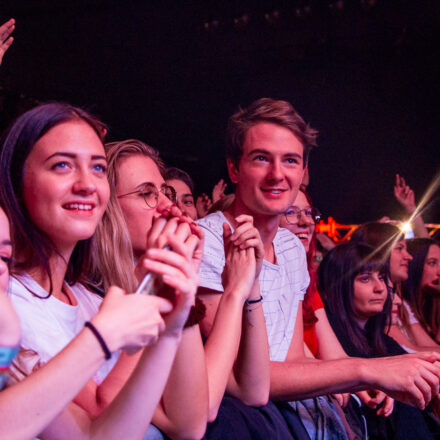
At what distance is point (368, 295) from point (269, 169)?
1052mm

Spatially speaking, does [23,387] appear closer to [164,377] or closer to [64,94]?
[164,377]

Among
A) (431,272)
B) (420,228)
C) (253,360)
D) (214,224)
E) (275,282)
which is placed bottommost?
(253,360)

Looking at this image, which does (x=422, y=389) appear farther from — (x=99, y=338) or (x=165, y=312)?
(x=99, y=338)

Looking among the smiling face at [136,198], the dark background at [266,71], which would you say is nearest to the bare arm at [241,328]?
the smiling face at [136,198]

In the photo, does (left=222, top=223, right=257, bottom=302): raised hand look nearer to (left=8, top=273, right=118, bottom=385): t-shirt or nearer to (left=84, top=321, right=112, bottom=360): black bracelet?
(left=8, top=273, right=118, bottom=385): t-shirt

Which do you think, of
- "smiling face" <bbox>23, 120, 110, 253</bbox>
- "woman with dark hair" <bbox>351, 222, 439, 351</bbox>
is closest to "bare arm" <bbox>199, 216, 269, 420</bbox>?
"smiling face" <bbox>23, 120, 110, 253</bbox>

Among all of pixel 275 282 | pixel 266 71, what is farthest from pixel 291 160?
pixel 266 71

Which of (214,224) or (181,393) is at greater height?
(214,224)

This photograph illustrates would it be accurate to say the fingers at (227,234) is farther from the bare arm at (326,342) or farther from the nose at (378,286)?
the nose at (378,286)

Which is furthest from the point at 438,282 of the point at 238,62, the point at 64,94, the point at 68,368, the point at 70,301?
the point at 64,94

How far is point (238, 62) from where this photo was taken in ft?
19.8

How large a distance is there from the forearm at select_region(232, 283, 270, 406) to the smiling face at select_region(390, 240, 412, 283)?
6.85 ft

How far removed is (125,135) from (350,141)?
3.35 meters

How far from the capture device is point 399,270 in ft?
10.5
